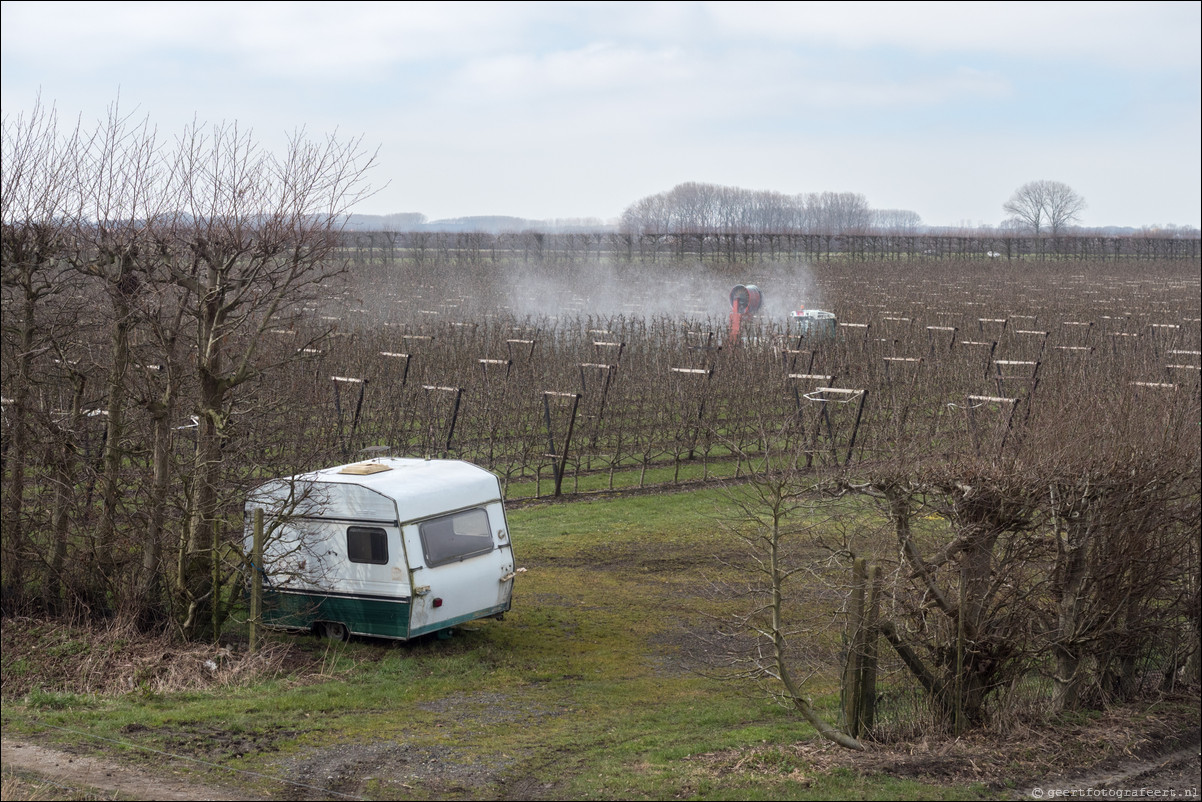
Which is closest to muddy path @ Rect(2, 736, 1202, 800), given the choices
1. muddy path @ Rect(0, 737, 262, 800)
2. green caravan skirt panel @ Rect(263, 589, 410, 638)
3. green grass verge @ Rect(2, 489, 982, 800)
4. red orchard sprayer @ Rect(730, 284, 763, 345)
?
muddy path @ Rect(0, 737, 262, 800)

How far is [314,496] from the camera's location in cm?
1232

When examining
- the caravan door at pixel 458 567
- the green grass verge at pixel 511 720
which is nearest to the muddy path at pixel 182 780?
the green grass verge at pixel 511 720

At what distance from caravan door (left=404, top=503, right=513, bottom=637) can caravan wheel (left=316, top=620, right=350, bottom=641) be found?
0.94 metres

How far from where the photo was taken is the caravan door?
1209 cm

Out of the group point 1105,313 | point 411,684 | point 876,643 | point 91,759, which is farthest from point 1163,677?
point 1105,313

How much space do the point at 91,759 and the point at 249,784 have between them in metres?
1.24

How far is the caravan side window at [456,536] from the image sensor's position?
12266mm

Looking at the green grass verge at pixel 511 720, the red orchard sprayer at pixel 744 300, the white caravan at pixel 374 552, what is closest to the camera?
the green grass verge at pixel 511 720

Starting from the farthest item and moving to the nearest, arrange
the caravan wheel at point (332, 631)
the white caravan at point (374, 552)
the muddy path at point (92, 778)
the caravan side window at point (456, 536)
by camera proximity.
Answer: the caravan wheel at point (332, 631) < the caravan side window at point (456, 536) < the white caravan at point (374, 552) < the muddy path at point (92, 778)

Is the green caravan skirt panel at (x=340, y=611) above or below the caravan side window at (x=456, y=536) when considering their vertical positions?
below

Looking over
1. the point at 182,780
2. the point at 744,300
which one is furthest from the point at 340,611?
the point at 744,300

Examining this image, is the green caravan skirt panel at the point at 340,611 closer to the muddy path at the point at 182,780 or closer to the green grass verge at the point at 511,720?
the green grass verge at the point at 511,720

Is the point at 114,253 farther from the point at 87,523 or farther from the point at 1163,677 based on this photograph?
the point at 1163,677

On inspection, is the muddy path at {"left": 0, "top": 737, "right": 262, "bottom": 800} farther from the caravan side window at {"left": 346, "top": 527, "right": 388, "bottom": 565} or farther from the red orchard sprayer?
the red orchard sprayer
